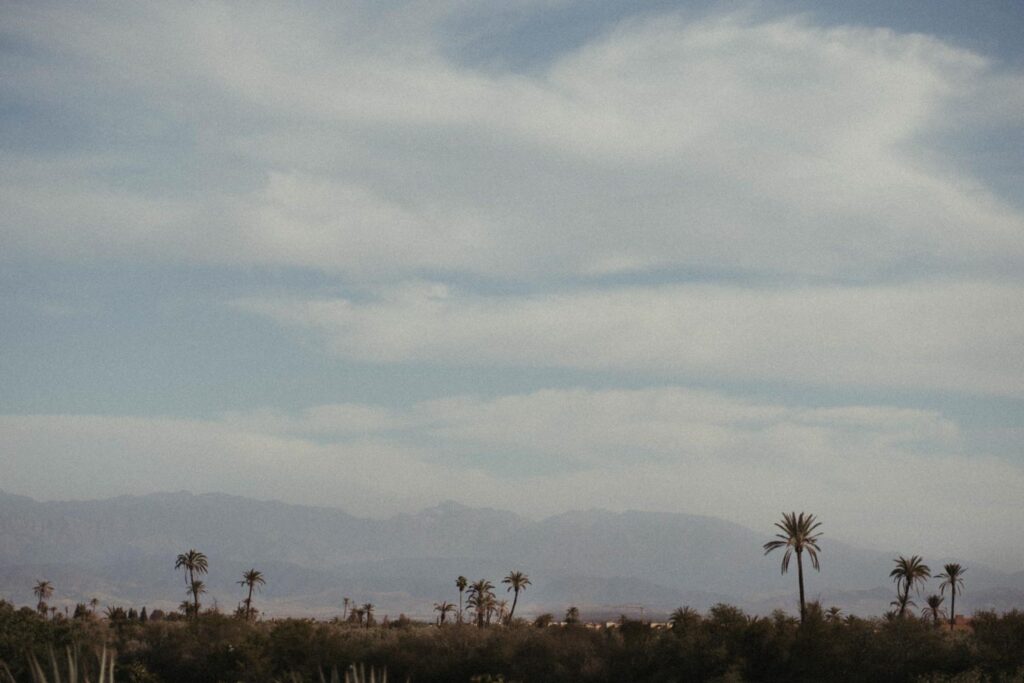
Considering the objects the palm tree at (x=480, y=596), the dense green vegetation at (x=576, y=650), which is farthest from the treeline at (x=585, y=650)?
the palm tree at (x=480, y=596)

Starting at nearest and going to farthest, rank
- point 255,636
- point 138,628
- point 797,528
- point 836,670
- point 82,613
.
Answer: point 836,670
point 255,636
point 138,628
point 797,528
point 82,613

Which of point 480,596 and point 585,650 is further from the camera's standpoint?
point 480,596

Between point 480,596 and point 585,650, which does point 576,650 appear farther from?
point 480,596

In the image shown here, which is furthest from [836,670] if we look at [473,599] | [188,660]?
[473,599]

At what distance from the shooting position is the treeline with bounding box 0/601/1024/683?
46469mm

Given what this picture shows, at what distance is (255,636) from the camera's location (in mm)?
57812

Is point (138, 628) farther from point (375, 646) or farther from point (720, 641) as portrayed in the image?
point (720, 641)

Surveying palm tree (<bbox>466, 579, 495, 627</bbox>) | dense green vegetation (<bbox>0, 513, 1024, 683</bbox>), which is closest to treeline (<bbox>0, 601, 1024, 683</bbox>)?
dense green vegetation (<bbox>0, 513, 1024, 683</bbox>)

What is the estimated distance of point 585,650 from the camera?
51.9m

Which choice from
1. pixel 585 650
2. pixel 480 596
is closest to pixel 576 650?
pixel 585 650

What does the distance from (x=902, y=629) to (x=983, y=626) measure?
4655mm

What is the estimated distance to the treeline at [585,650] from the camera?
46.5 meters

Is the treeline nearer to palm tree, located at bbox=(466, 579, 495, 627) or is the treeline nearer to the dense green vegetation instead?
the dense green vegetation

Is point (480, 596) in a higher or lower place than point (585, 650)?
higher
